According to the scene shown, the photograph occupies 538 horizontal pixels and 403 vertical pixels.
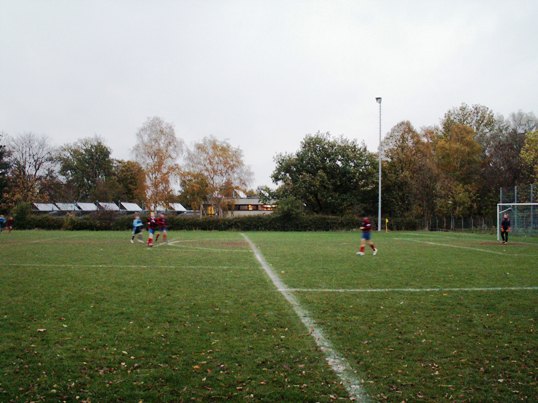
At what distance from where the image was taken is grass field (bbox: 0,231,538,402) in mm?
4309

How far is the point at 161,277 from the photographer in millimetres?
11211

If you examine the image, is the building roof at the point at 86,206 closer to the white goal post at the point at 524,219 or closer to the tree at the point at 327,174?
the tree at the point at 327,174

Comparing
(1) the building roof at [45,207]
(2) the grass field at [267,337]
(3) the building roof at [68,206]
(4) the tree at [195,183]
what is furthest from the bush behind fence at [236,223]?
(2) the grass field at [267,337]

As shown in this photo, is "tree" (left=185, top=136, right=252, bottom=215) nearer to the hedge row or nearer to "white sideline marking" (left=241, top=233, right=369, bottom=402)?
the hedge row

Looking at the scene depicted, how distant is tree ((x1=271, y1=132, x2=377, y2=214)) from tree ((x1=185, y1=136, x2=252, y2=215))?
9297mm

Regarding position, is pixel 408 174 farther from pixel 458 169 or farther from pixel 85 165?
pixel 85 165

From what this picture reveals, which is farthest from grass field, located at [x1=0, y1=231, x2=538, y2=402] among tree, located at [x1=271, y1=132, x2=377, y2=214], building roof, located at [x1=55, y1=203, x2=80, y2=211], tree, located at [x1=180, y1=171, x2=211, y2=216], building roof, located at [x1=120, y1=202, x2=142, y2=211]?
building roof, located at [x1=120, y1=202, x2=142, y2=211]

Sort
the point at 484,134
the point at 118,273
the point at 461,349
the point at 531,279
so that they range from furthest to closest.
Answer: the point at 484,134
the point at 118,273
the point at 531,279
the point at 461,349

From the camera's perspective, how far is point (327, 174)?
47.8 metres

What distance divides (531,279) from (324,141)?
3831 centimetres

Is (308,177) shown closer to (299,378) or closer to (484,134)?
(484,134)

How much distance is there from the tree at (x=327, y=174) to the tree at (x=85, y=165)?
44210mm

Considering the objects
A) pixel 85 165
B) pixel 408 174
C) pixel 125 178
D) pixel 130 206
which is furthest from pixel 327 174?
pixel 85 165

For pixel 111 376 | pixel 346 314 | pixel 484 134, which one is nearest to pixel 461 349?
pixel 346 314
